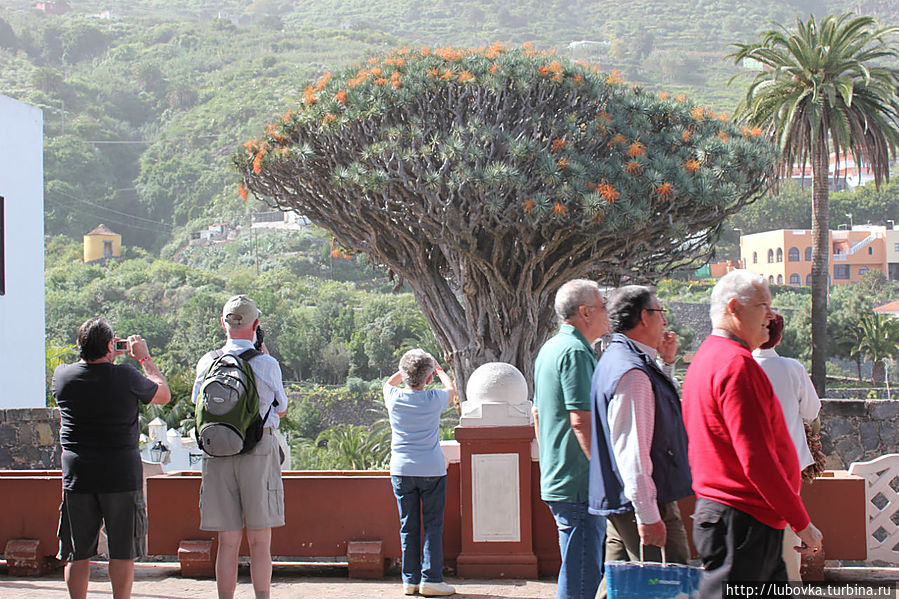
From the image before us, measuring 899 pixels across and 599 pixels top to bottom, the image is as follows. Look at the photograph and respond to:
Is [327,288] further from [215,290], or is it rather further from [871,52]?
[871,52]

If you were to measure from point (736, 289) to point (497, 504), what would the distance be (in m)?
2.77

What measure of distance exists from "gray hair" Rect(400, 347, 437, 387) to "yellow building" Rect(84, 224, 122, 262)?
8809 cm

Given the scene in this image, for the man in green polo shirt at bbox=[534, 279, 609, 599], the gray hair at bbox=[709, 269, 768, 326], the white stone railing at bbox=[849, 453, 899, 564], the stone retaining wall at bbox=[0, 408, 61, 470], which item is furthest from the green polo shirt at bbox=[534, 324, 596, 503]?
the stone retaining wall at bbox=[0, 408, 61, 470]

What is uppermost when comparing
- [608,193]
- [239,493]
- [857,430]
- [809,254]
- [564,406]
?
[809,254]

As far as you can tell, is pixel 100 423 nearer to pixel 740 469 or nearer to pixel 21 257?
pixel 740 469

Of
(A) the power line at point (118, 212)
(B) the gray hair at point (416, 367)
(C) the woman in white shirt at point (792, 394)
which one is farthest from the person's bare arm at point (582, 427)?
(A) the power line at point (118, 212)

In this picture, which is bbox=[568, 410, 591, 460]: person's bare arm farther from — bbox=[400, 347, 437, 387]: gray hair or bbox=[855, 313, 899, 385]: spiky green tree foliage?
bbox=[855, 313, 899, 385]: spiky green tree foliage

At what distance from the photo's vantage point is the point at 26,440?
34.0 feet

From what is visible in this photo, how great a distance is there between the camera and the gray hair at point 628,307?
136 inches

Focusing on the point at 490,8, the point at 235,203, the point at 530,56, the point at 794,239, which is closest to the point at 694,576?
the point at 530,56

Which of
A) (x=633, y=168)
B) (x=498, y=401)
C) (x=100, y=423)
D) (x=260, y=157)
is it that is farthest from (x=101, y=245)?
(x=100, y=423)

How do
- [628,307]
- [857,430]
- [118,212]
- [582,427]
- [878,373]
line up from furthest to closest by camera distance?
[118,212]
[878,373]
[857,430]
[582,427]
[628,307]

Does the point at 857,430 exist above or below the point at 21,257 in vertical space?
below

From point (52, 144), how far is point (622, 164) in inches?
3631
